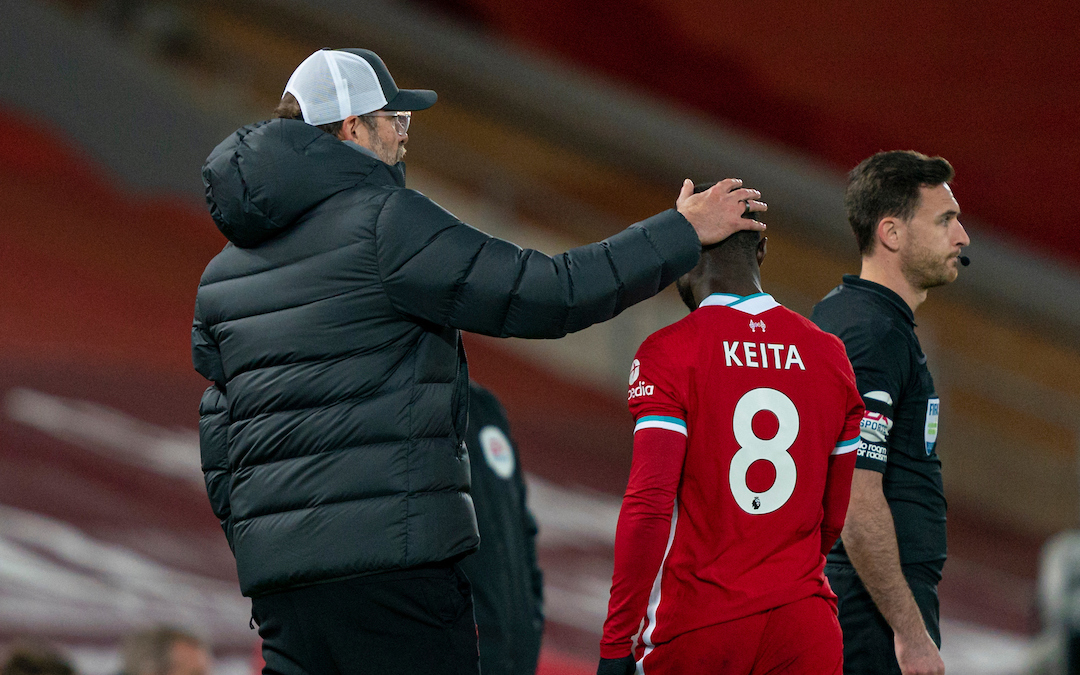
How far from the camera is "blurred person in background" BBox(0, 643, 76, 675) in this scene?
288 cm

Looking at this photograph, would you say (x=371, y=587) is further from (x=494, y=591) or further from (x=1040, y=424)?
(x=1040, y=424)

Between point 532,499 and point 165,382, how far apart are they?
7.58 ft

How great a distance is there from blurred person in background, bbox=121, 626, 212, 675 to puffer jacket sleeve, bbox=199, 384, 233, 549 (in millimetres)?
1471

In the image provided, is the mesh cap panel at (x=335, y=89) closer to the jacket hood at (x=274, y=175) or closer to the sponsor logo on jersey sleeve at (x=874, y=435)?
the jacket hood at (x=274, y=175)

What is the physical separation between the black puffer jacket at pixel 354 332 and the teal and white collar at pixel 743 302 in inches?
9.5

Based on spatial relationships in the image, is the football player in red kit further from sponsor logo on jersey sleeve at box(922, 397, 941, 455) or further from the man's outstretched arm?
sponsor logo on jersey sleeve at box(922, 397, 941, 455)

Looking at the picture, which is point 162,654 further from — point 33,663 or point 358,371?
point 358,371

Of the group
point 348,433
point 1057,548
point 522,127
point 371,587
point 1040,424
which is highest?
point 522,127

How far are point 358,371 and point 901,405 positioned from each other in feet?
4.15

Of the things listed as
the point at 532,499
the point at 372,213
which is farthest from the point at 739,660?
the point at 532,499

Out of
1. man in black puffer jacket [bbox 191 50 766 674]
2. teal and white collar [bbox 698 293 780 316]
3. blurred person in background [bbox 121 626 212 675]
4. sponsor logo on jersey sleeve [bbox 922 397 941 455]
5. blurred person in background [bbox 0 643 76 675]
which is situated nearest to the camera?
man in black puffer jacket [bbox 191 50 766 674]

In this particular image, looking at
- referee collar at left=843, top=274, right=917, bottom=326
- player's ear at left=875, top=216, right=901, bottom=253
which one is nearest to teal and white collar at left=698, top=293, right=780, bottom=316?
referee collar at left=843, top=274, right=917, bottom=326

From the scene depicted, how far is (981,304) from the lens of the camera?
8359 millimetres

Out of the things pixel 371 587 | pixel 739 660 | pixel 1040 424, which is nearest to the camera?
pixel 371 587
